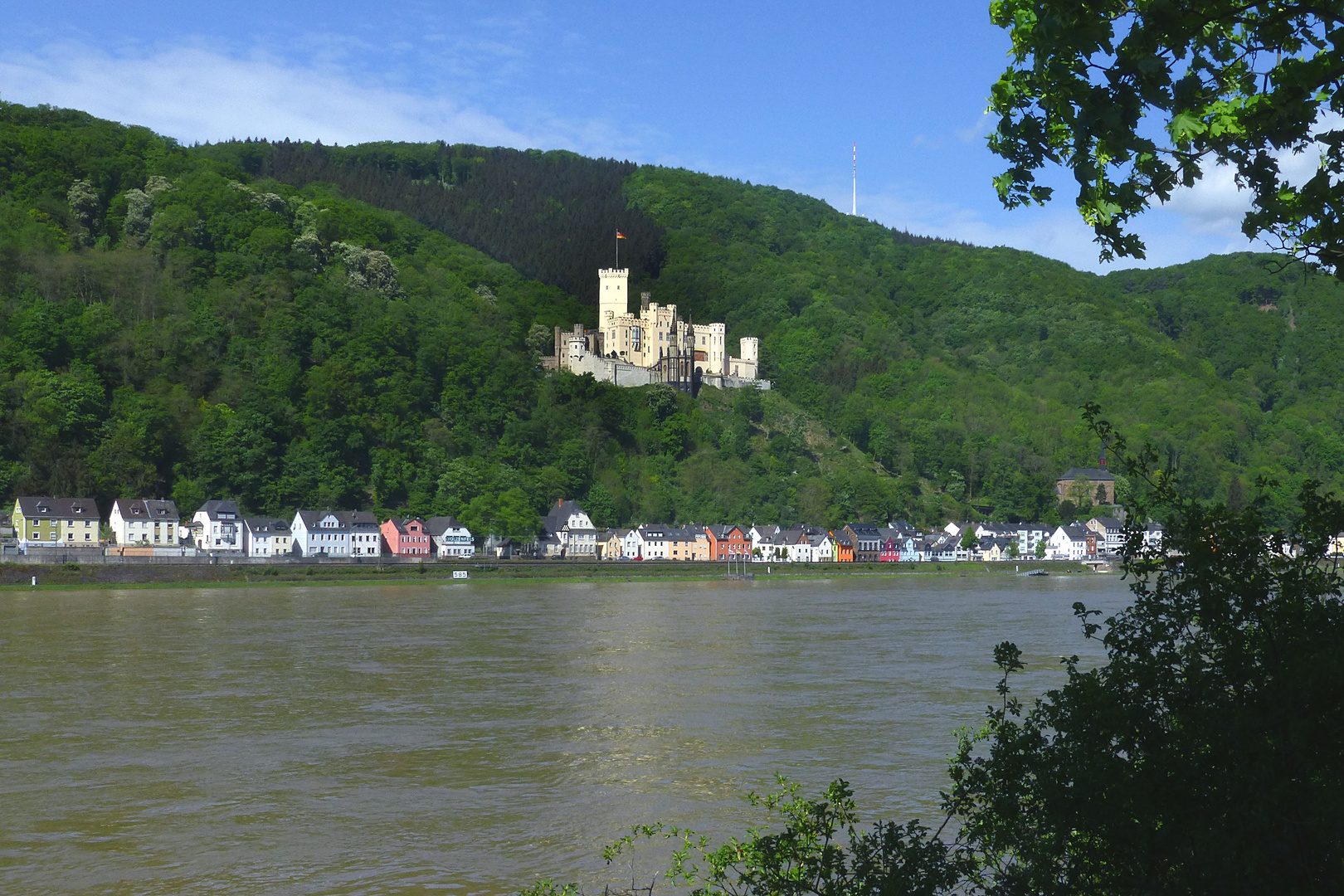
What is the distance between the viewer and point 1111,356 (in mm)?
133125

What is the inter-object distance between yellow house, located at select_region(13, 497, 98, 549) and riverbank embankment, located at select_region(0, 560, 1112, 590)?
9.35m

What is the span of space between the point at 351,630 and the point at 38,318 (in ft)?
171

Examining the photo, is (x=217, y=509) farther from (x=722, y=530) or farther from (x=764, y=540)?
(x=764, y=540)

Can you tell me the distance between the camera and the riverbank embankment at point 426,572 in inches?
2152

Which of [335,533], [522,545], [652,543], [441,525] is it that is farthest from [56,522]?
[652,543]

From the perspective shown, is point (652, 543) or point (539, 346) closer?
point (652, 543)

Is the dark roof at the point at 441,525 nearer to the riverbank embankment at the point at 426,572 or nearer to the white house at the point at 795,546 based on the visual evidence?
the riverbank embankment at the point at 426,572

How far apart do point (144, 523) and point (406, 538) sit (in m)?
14.4

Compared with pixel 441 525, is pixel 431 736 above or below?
below

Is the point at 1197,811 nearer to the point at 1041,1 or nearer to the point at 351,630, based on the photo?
the point at 1041,1

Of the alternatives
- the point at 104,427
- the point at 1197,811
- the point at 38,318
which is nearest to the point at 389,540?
the point at 104,427

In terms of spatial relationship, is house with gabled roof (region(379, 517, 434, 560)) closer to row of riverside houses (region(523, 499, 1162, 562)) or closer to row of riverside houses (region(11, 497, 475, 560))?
row of riverside houses (region(11, 497, 475, 560))

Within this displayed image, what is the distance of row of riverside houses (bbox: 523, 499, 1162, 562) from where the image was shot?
82.2 metres

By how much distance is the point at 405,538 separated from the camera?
245 ft
